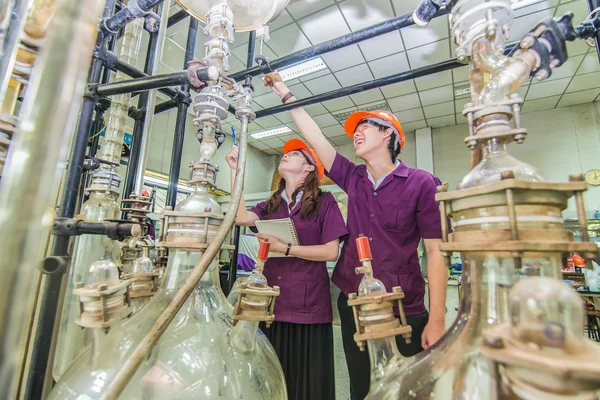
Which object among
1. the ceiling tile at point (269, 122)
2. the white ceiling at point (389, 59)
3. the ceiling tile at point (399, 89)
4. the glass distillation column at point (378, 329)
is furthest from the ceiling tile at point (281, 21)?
the glass distillation column at point (378, 329)

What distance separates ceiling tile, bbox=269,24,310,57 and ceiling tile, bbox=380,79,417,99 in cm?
147

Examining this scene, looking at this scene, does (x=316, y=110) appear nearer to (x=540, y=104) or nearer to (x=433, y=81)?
(x=433, y=81)

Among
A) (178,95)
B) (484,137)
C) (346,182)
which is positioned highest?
(178,95)

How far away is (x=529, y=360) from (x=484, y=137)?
0.21 metres

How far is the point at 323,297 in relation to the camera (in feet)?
4.08

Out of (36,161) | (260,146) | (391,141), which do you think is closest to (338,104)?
(260,146)

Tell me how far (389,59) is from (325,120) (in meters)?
1.77

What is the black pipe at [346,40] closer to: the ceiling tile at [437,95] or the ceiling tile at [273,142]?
the ceiling tile at [437,95]

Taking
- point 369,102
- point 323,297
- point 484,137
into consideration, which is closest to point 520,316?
point 484,137

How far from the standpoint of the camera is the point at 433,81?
4098mm

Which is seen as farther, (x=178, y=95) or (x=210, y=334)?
(x=178, y=95)

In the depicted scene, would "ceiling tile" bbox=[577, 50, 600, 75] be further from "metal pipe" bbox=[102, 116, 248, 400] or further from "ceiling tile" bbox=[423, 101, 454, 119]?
"metal pipe" bbox=[102, 116, 248, 400]

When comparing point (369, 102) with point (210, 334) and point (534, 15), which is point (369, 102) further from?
point (210, 334)

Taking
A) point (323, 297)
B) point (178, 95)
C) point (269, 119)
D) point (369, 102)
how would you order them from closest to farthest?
point (178, 95), point (323, 297), point (369, 102), point (269, 119)
